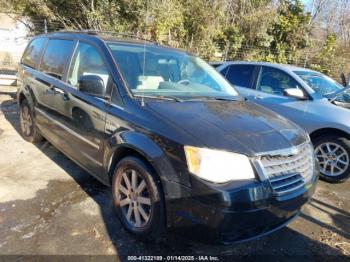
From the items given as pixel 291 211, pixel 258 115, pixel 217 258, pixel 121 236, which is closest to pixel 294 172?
pixel 291 211

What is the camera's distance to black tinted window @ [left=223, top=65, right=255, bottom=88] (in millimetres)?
6145

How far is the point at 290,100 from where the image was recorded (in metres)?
5.36

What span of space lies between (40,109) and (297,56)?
15424 millimetres

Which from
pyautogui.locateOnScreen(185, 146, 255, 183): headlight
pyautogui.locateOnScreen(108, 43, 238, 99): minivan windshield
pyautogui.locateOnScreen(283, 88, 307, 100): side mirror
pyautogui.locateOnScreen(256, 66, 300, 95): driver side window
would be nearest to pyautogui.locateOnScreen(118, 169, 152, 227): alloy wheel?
pyautogui.locateOnScreen(185, 146, 255, 183): headlight

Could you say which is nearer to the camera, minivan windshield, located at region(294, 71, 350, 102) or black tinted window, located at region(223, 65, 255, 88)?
minivan windshield, located at region(294, 71, 350, 102)

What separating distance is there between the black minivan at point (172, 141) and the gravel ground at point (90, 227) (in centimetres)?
24

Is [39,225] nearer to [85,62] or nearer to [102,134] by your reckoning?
[102,134]

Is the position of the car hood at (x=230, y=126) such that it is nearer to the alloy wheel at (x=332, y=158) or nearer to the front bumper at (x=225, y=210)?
the front bumper at (x=225, y=210)

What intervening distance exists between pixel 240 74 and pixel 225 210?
4388mm

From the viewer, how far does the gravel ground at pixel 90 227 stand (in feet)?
9.55

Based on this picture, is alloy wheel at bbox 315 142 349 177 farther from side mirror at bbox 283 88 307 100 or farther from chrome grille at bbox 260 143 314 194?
chrome grille at bbox 260 143 314 194

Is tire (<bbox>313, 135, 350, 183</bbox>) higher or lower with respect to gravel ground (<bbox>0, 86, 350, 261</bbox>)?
higher

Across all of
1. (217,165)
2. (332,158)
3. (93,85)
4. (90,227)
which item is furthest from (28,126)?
(332,158)

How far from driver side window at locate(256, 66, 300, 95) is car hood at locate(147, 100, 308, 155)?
2365 mm
